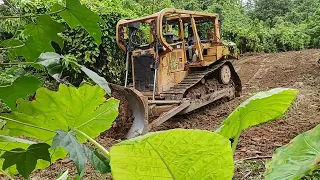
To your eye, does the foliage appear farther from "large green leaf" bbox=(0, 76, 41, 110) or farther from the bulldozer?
the bulldozer

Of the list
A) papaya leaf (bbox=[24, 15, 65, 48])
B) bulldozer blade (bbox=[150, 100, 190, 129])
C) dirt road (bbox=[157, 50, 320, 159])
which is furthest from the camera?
bulldozer blade (bbox=[150, 100, 190, 129])

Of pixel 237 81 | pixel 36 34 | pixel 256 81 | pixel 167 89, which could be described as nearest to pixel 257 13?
pixel 256 81

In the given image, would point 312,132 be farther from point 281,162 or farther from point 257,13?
point 257,13

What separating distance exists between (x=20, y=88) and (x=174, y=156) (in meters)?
0.31

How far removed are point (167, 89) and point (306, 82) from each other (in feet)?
12.8

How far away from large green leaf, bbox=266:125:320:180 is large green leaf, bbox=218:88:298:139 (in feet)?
0.30

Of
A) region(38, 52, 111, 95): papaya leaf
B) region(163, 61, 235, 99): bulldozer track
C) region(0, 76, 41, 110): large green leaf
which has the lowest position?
region(163, 61, 235, 99): bulldozer track

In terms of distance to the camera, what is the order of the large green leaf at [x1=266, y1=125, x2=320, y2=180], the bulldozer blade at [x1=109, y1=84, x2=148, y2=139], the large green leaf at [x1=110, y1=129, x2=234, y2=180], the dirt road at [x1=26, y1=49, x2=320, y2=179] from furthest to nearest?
1. the bulldozer blade at [x1=109, y1=84, x2=148, y2=139]
2. the dirt road at [x1=26, y1=49, x2=320, y2=179]
3. the large green leaf at [x1=266, y1=125, x2=320, y2=180]
4. the large green leaf at [x1=110, y1=129, x2=234, y2=180]

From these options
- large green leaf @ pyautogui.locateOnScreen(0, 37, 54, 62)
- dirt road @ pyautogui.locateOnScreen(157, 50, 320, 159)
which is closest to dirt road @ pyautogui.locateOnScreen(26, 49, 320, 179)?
dirt road @ pyautogui.locateOnScreen(157, 50, 320, 159)

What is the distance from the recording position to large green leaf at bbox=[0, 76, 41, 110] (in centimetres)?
59

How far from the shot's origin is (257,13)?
2630cm

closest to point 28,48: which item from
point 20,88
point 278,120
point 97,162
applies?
point 20,88

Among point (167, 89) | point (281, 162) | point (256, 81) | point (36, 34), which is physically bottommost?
point (256, 81)

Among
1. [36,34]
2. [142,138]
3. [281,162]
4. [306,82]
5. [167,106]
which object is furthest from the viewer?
[306,82]
